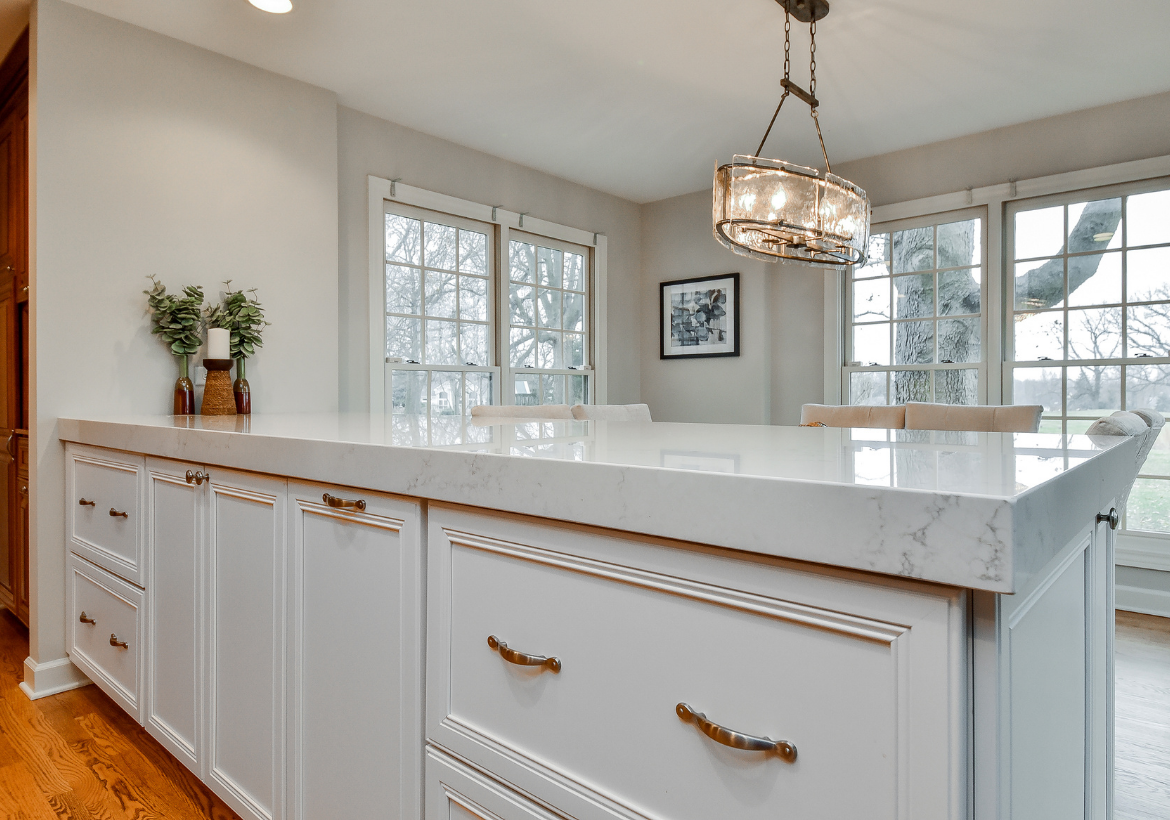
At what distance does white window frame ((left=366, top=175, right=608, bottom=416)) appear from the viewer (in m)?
3.63

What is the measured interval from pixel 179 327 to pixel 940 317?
3.91 metres

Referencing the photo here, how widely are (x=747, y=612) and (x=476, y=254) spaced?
3859mm

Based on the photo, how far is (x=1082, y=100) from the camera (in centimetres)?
344

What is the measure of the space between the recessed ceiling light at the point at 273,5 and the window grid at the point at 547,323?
2.00m

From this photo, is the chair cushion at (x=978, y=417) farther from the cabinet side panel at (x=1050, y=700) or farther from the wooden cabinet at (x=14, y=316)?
the wooden cabinet at (x=14, y=316)

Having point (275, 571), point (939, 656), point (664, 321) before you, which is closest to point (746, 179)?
point (275, 571)

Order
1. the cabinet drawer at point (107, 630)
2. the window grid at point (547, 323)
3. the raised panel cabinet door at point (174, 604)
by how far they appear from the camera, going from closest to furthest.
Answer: the raised panel cabinet door at point (174, 604) < the cabinet drawer at point (107, 630) < the window grid at point (547, 323)

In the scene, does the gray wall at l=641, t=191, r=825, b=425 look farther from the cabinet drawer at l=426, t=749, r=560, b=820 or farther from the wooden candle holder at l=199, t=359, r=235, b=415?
the cabinet drawer at l=426, t=749, r=560, b=820

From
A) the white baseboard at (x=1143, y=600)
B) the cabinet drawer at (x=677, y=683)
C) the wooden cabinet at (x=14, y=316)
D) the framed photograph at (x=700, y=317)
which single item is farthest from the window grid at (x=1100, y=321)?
the wooden cabinet at (x=14, y=316)

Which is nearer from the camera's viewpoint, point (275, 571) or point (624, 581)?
point (624, 581)

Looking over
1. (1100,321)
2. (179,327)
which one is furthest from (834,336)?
(179,327)

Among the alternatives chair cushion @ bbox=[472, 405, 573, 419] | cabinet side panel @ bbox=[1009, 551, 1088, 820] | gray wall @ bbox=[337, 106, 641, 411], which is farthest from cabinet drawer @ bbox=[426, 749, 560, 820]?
gray wall @ bbox=[337, 106, 641, 411]

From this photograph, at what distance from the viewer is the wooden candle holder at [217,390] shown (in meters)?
2.63

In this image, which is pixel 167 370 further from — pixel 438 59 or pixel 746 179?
pixel 746 179
